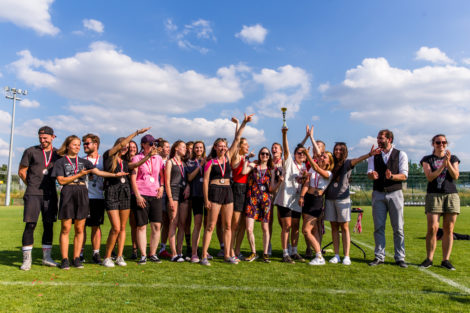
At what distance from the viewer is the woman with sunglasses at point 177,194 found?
5.60 metres

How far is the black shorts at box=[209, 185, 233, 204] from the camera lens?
5.33 m

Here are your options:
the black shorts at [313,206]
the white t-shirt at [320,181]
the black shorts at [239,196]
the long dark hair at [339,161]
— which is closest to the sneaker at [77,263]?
the black shorts at [239,196]

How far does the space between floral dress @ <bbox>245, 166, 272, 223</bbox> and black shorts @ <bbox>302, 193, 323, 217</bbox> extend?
0.61 m

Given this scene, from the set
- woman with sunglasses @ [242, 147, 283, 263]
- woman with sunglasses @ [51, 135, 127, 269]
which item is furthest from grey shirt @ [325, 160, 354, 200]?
woman with sunglasses @ [51, 135, 127, 269]

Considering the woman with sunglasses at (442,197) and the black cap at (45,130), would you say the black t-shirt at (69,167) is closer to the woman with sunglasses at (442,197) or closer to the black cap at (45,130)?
the black cap at (45,130)

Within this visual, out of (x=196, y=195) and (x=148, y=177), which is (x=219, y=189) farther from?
(x=148, y=177)

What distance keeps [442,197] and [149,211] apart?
4.58 m

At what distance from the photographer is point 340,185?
5598 millimetres

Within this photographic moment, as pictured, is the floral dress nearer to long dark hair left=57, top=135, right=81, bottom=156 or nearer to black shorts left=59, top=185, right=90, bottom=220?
black shorts left=59, top=185, right=90, bottom=220

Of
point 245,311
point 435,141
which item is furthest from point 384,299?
point 435,141

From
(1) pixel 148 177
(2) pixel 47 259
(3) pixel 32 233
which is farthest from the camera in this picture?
(1) pixel 148 177

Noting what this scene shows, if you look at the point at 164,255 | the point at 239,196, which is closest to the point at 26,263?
the point at 164,255

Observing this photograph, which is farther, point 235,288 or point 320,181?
point 320,181

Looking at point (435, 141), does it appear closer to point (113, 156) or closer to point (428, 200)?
point (428, 200)
